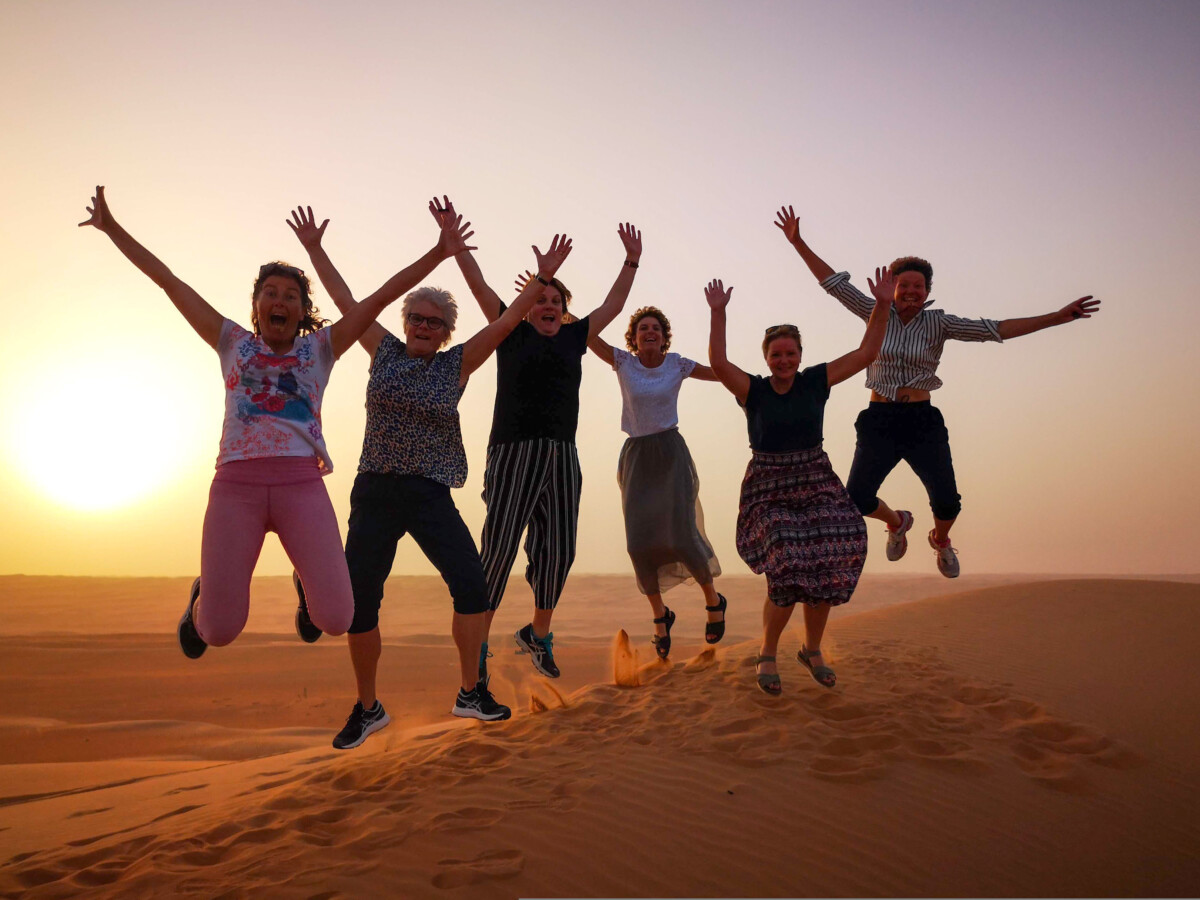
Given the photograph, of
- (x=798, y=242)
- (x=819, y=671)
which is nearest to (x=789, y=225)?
(x=798, y=242)

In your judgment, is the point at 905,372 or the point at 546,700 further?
the point at 905,372

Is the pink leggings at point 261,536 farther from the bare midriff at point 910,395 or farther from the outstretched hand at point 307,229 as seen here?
the bare midriff at point 910,395

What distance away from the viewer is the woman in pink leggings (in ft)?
14.5

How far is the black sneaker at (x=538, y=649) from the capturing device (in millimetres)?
6426

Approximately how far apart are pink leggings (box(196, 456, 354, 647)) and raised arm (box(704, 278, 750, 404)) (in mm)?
2771

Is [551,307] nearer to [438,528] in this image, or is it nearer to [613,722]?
[438,528]

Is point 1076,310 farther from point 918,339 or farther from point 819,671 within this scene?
point 819,671

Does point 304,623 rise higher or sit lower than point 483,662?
higher

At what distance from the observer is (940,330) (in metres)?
6.78

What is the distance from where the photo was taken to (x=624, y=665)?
6.88m

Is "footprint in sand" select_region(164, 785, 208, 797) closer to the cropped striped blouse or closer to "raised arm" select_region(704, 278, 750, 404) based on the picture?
"raised arm" select_region(704, 278, 750, 404)

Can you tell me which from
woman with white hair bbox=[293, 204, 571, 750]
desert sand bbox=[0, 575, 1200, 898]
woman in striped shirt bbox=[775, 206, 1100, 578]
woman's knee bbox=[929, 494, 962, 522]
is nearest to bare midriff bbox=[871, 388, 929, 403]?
woman in striped shirt bbox=[775, 206, 1100, 578]

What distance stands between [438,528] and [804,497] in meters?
2.57

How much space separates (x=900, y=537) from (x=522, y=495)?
3902 millimetres
